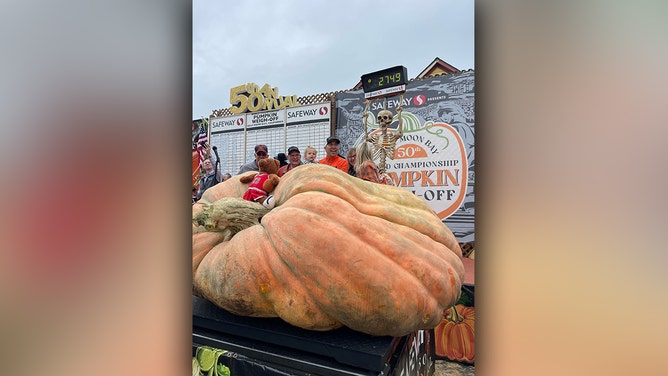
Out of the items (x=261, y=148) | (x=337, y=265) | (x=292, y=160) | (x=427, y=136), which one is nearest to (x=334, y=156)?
(x=292, y=160)

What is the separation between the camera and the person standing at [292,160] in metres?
0.99

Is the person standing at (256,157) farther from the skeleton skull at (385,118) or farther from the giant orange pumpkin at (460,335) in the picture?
the giant orange pumpkin at (460,335)

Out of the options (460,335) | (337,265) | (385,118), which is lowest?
(460,335)

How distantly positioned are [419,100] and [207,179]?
857mm

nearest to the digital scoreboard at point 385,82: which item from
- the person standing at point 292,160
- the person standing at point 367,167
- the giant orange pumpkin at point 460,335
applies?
the person standing at point 367,167

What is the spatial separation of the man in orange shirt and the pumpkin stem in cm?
57

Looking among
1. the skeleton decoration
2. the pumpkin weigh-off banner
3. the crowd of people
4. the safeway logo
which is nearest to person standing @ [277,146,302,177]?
the crowd of people

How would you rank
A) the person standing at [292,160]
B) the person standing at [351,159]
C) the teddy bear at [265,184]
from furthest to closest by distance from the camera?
the person standing at [351,159] < the person standing at [292,160] < the teddy bear at [265,184]

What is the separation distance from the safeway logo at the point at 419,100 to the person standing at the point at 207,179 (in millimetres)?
807

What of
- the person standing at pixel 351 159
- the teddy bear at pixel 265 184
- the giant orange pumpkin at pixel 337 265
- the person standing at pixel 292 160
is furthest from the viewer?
the person standing at pixel 351 159

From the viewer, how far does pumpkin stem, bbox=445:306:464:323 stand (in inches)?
35.5

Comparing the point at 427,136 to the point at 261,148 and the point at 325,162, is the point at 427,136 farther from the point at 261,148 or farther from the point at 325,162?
the point at 261,148

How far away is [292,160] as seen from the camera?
103 cm
